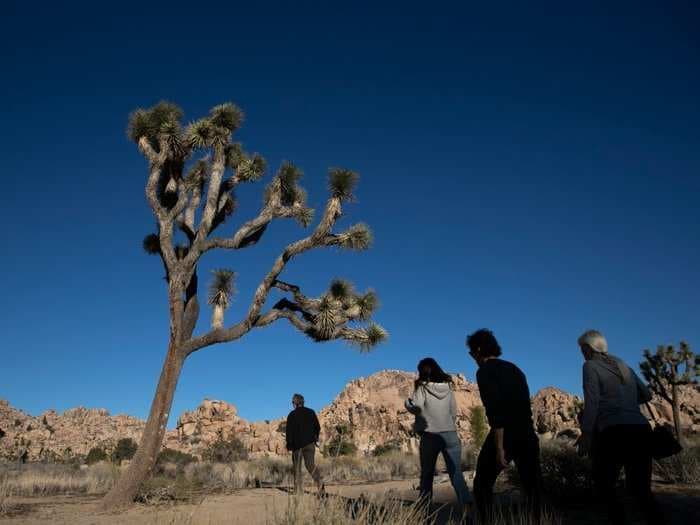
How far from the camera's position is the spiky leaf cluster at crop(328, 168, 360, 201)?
10867 mm

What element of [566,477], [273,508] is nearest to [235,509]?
[273,508]

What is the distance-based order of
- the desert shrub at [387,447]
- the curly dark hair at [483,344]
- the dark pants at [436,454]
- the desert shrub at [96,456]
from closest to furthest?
1. the curly dark hair at [483,344]
2. the dark pants at [436,454]
3. the desert shrub at [96,456]
4. the desert shrub at [387,447]

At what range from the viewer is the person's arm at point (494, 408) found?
12.9 ft

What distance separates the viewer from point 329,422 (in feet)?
141

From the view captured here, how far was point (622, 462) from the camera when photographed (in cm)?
362

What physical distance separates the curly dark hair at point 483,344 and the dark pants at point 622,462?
1.05 metres

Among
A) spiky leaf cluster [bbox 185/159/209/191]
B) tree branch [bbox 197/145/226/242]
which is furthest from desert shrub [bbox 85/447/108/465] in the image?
tree branch [bbox 197/145/226/242]

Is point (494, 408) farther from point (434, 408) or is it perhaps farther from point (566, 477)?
point (566, 477)

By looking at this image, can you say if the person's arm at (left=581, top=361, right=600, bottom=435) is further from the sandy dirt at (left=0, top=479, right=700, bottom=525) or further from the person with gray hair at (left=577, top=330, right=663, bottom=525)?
the sandy dirt at (left=0, top=479, right=700, bottom=525)

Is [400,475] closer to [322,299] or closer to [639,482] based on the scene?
[322,299]

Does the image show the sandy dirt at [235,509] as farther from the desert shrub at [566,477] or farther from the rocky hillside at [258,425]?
the rocky hillside at [258,425]

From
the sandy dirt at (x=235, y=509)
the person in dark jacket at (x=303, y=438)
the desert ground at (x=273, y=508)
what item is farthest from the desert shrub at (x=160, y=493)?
the person in dark jacket at (x=303, y=438)

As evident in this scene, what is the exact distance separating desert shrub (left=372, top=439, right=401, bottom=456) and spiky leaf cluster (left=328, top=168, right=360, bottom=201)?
22821mm

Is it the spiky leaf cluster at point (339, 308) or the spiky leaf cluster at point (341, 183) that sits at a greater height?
the spiky leaf cluster at point (341, 183)
